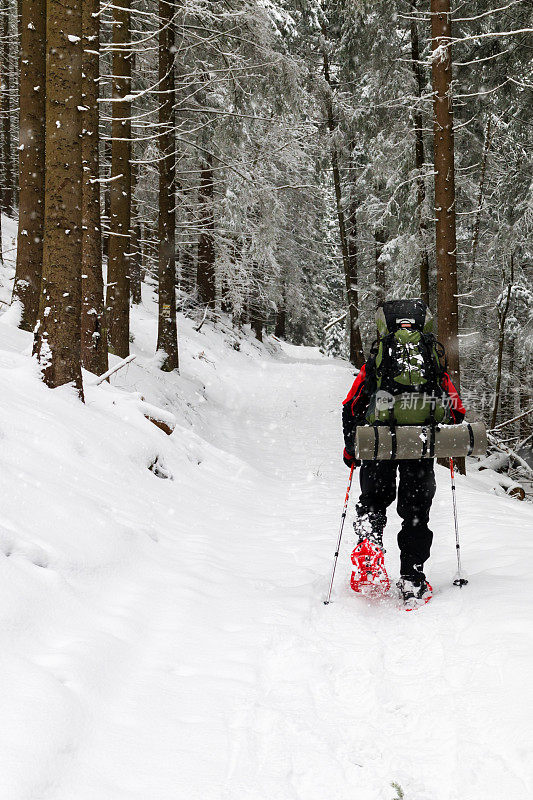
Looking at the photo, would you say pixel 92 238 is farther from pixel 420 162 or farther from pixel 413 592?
pixel 420 162

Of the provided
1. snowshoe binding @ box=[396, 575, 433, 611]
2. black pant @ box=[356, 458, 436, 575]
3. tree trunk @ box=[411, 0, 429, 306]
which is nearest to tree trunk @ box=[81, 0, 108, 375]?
black pant @ box=[356, 458, 436, 575]

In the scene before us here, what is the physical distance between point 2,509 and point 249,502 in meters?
4.42

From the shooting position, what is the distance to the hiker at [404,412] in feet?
14.0

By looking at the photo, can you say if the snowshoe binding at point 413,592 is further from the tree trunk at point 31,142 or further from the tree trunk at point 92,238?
the tree trunk at point 31,142

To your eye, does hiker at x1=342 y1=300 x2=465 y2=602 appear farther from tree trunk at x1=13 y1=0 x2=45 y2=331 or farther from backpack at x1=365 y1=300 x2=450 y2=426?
tree trunk at x1=13 y1=0 x2=45 y2=331

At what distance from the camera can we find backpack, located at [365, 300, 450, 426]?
4.25 metres

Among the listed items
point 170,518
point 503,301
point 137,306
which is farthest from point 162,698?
point 137,306

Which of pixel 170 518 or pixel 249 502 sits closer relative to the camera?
Result: pixel 170 518

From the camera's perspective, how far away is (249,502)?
7.91 meters

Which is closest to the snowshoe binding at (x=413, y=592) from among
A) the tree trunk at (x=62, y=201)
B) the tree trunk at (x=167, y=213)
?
the tree trunk at (x=62, y=201)

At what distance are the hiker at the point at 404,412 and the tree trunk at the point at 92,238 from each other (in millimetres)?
5672

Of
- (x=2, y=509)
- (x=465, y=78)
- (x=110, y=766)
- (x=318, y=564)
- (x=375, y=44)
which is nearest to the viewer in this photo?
(x=110, y=766)

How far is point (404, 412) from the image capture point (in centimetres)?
427

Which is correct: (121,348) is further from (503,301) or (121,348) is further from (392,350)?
(503,301)
